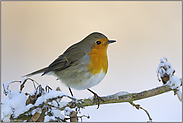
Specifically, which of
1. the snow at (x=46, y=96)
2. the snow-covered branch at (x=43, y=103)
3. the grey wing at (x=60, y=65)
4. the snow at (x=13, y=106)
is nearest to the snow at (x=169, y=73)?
the snow-covered branch at (x=43, y=103)

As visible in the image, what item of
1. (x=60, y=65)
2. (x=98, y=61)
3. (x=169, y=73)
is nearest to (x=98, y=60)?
(x=98, y=61)

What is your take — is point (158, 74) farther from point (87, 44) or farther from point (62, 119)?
point (87, 44)

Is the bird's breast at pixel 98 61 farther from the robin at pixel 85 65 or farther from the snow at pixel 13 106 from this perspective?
the snow at pixel 13 106

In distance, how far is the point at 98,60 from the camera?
141 centimetres

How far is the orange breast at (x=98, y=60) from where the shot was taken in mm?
1379

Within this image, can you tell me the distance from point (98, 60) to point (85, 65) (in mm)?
111

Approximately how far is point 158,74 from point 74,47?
91 centimetres

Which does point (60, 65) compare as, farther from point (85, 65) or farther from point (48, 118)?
point (48, 118)

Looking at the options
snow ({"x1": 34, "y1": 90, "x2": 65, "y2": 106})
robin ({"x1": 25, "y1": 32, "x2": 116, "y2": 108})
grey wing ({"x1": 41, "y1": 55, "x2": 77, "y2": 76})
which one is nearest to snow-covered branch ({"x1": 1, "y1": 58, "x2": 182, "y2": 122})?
snow ({"x1": 34, "y1": 90, "x2": 65, "y2": 106})

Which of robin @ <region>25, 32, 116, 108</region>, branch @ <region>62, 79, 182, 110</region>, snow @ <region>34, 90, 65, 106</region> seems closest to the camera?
snow @ <region>34, 90, 65, 106</region>

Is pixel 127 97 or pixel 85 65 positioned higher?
pixel 85 65

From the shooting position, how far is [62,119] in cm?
84

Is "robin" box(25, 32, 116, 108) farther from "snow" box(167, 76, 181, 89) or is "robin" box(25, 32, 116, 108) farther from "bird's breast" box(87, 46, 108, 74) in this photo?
"snow" box(167, 76, 181, 89)

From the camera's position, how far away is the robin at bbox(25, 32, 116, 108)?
1374mm
